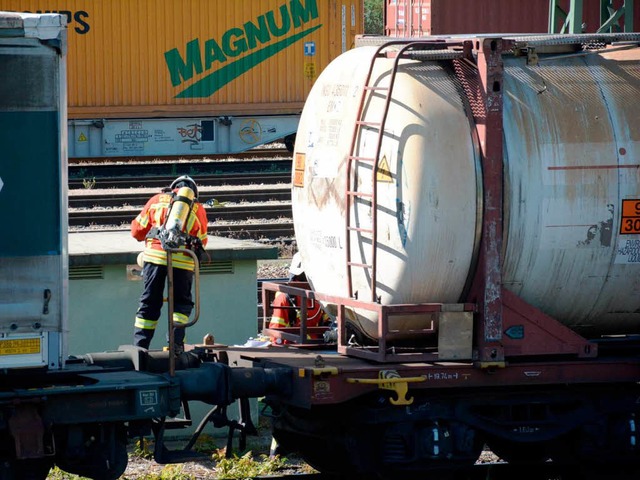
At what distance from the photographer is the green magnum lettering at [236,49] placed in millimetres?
24906

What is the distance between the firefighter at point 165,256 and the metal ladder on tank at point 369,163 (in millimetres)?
1589

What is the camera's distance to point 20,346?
6.89m

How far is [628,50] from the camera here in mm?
8305

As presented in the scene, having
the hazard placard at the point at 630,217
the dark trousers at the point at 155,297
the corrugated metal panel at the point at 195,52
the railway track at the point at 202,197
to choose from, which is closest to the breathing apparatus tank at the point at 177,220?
the dark trousers at the point at 155,297

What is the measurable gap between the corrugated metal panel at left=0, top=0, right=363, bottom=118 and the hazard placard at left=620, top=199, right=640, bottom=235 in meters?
17.5

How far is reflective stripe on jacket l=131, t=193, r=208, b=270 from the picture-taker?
898 cm

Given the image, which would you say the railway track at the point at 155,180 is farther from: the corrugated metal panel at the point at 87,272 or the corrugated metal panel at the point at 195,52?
the corrugated metal panel at the point at 87,272

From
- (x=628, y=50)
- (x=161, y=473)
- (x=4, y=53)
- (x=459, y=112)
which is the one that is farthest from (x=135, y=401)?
(x=628, y=50)

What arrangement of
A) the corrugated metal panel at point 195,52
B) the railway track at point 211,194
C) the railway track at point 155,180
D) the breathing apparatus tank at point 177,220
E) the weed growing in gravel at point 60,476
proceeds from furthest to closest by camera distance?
Result: the corrugated metal panel at point 195,52, the railway track at point 155,180, the railway track at point 211,194, the breathing apparatus tank at point 177,220, the weed growing in gravel at point 60,476

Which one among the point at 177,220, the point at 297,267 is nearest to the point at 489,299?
the point at 297,267

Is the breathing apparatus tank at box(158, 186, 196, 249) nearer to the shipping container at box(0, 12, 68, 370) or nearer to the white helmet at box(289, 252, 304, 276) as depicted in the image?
the white helmet at box(289, 252, 304, 276)

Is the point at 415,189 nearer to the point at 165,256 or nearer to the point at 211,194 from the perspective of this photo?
the point at 165,256

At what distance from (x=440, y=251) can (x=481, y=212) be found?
0.35 metres

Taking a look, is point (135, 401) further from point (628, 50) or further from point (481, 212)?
point (628, 50)
